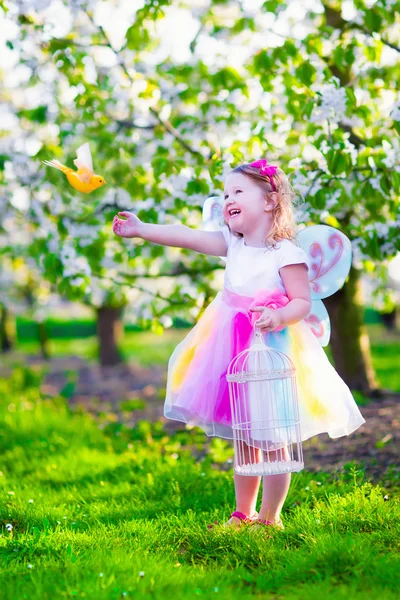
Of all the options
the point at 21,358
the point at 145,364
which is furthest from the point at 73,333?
the point at 145,364

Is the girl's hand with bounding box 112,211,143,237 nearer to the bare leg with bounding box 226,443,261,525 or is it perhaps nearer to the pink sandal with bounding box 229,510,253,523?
the bare leg with bounding box 226,443,261,525

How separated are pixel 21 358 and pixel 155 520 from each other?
46.2 ft

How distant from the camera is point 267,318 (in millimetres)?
3348

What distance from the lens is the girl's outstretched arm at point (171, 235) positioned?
3.78 meters

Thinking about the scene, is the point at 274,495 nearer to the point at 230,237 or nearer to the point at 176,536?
the point at 176,536

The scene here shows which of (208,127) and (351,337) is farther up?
(208,127)

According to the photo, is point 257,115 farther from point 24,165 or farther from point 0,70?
point 0,70

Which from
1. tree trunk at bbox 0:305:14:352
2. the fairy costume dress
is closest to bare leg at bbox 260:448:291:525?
the fairy costume dress

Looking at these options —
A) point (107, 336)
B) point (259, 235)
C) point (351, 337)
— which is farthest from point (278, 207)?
point (107, 336)

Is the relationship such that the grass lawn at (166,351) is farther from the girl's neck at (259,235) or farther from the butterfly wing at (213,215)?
the girl's neck at (259,235)

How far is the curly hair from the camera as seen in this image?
141 inches

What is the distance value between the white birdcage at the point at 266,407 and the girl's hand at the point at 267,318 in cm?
6

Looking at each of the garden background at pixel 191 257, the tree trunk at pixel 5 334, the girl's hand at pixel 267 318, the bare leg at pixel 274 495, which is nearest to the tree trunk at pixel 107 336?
the garden background at pixel 191 257

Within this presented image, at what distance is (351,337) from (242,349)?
13.3ft
